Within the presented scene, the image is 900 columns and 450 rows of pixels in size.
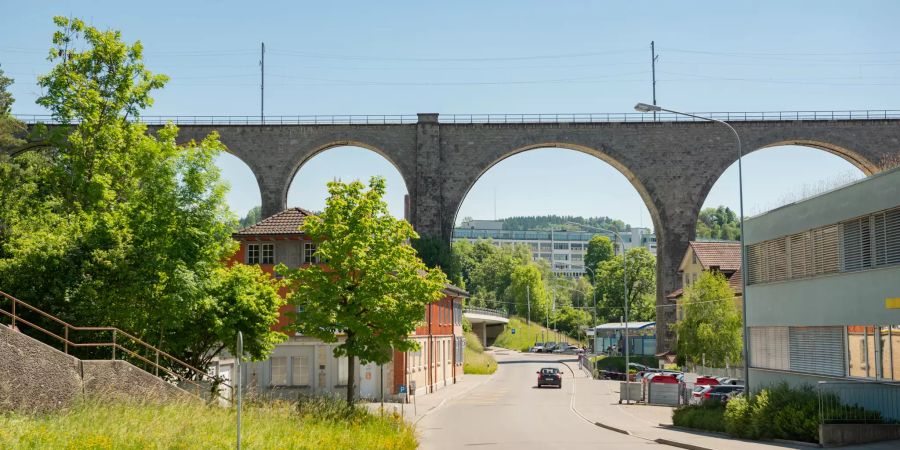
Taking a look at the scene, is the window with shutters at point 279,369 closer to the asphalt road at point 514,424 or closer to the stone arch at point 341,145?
the asphalt road at point 514,424

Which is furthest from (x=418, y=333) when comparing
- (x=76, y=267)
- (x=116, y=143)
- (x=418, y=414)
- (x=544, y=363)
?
(x=544, y=363)

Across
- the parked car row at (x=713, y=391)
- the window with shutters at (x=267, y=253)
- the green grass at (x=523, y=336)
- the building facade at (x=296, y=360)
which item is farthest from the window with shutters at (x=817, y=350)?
the green grass at (x=523, y=336)

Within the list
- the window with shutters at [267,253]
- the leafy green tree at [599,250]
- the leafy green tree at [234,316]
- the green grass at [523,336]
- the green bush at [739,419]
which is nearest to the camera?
the green bush at [739,419]

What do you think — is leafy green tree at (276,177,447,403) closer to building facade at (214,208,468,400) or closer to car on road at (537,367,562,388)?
building facade at (214,208,468,400)

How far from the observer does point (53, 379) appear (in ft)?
67.9

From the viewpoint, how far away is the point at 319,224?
101 ft

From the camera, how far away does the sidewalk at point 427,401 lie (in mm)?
35656

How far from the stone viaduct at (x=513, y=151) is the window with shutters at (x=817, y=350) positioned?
46.0 m

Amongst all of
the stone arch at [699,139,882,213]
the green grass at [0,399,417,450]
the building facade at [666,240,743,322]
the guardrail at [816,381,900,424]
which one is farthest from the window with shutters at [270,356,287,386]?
the stone arch at [699,139,882,213]

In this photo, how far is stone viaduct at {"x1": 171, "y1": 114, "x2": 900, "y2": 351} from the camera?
244 feet

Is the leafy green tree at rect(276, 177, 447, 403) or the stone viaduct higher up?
the stone viaduct

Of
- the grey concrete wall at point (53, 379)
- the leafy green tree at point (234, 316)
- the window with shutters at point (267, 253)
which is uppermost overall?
the window with shutters at point (267, 253)

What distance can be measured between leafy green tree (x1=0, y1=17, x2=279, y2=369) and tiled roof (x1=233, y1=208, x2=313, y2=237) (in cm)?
794

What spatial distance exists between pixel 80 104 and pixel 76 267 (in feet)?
34.9
